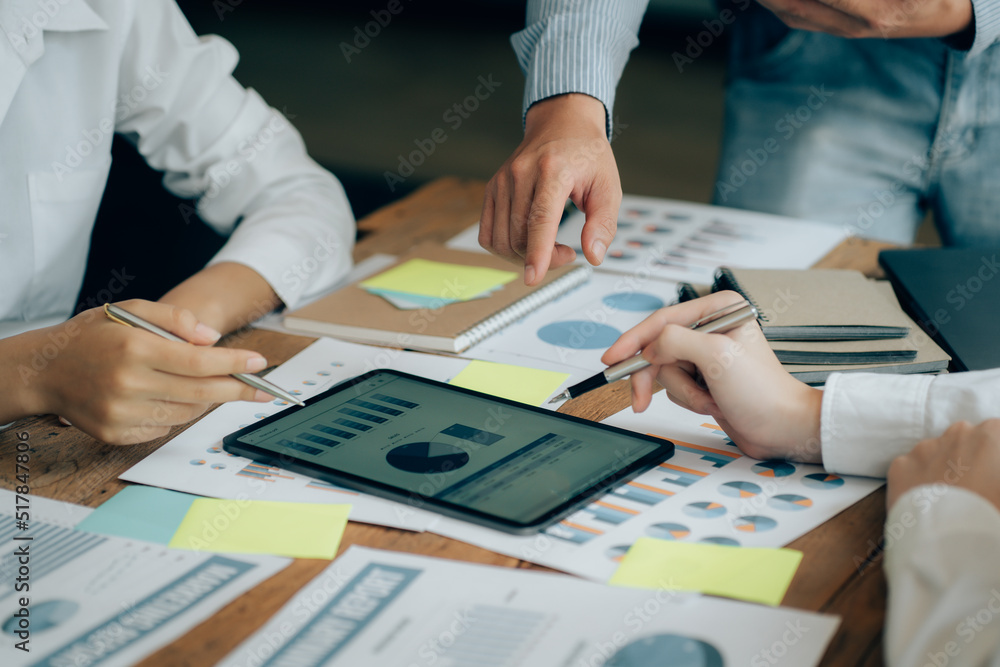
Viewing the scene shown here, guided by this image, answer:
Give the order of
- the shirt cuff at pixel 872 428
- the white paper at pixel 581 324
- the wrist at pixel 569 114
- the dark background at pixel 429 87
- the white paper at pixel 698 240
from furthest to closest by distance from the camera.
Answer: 1. the dark background at pixel 429 87
2. the white paper at pixel 698 240
3. the wrist at pixel 569 114
4. the white paper at pixel 581 324
5. the shirt cuff at pixel 872 428

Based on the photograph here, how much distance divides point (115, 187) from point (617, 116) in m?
3.16

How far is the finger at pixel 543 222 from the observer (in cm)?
90

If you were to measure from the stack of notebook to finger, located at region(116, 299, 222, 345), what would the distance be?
547 mm

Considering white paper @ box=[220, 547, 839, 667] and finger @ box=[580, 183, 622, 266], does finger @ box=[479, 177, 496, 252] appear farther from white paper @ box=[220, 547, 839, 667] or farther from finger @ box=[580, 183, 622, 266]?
white paper @ box=[220, 547, 839, 667]

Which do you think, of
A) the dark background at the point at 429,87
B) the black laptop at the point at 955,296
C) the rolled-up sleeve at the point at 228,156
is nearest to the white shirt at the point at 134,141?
the rolled-up sleeve at the point at 228,156

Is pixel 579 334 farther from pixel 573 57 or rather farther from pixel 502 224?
pixel 573 57

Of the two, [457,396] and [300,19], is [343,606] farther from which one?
[300,19]

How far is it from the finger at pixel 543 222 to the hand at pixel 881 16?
486 millimetres

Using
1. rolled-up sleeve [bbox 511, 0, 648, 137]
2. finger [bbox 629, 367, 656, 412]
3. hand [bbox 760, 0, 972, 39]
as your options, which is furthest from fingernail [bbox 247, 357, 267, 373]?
hand [bbox 760, 0, 972, 39]

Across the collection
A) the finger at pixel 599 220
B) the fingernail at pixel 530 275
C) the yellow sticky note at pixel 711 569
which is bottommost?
the yellow sticky note at pixel 711 569

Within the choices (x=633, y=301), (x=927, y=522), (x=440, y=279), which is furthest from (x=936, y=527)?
(x=440, y=279)

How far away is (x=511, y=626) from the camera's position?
21.6 inches

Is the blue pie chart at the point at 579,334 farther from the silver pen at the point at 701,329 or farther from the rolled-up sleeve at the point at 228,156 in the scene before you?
the rolled-up sleeve at the point at 228,156

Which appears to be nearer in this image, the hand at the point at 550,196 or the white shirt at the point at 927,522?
the white shirt at the point at 927,522
